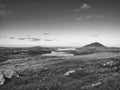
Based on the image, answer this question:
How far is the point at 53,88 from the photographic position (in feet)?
62.3

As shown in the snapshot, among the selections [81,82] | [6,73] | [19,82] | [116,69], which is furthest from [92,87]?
[6,73]

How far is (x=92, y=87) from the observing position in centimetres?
1673

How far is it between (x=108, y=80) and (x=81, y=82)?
13.3ft

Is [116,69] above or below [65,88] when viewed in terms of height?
above

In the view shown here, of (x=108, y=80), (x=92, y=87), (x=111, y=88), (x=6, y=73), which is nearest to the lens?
(x=111, y=88)

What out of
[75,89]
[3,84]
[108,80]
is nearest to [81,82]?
[75,89]

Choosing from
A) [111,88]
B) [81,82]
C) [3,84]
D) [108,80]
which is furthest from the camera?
[3,84]

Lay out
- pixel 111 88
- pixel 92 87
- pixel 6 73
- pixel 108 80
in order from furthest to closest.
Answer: pixel 6 73, pixel 108 80, pixel 92 87, pixel 111 88

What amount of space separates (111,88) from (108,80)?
2.64 meters

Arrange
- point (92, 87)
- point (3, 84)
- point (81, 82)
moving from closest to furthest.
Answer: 1. point (92, 87)
2. point (81, 82)
3. point (3, 84)

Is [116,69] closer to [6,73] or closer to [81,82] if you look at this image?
[81,82]

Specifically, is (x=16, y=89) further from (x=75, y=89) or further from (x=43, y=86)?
(x=75, y=89)

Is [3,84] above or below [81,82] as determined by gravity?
below

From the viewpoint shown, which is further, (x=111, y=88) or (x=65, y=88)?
(x=65, y=88)
